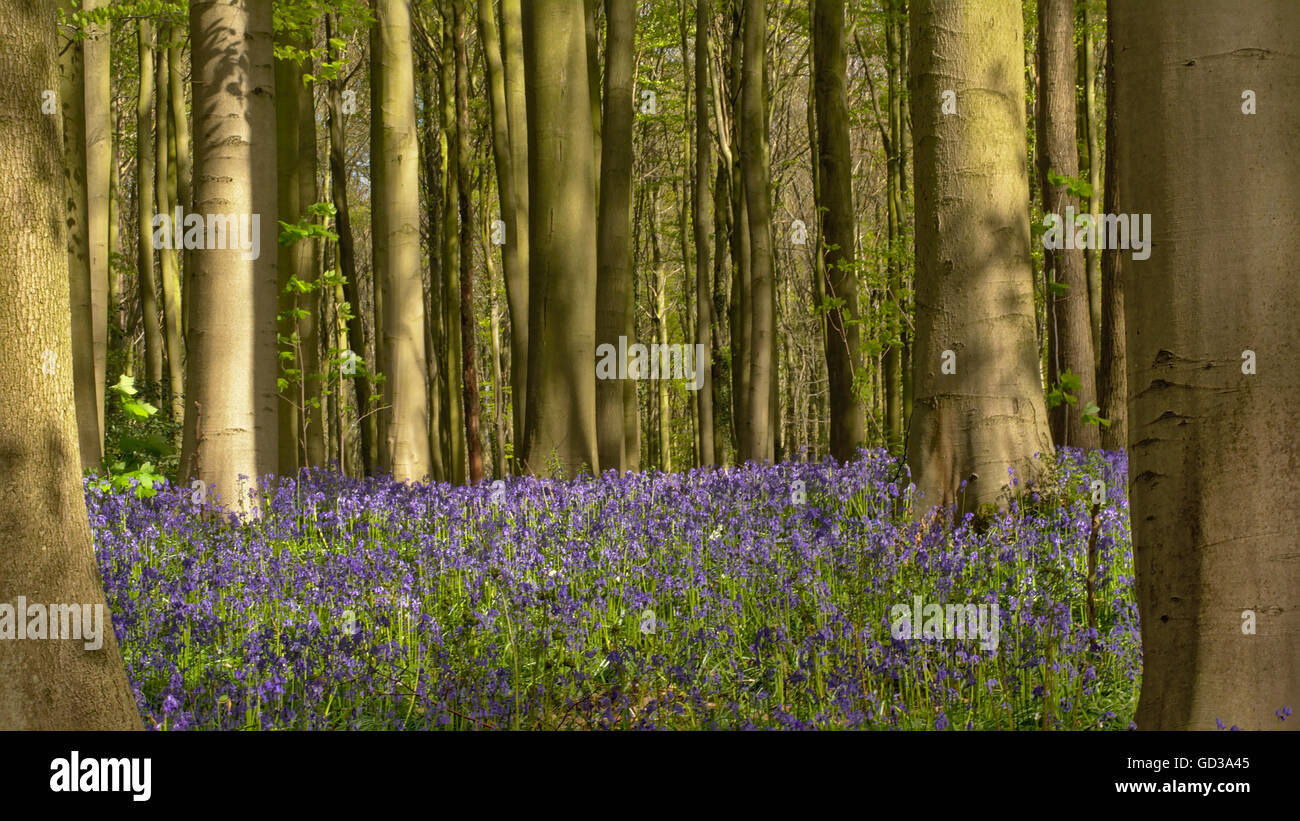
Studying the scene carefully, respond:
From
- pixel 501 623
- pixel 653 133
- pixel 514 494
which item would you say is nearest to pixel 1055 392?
pixel 514 494

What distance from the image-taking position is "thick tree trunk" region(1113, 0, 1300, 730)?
10.0 feet

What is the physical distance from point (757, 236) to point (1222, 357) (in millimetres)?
12097

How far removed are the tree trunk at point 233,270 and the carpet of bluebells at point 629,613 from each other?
550mm

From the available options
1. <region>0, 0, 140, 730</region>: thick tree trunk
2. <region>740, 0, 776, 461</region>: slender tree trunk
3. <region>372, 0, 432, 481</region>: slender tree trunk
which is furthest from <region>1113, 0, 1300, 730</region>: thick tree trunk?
<region>740, 0, 776, 461</region>: slender tree trunk

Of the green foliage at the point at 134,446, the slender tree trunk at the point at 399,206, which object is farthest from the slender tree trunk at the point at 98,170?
the slender tree trunk at the point at 399,206

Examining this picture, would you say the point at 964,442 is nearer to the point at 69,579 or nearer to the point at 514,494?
the point at 514,494

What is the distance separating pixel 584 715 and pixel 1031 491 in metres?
3.28

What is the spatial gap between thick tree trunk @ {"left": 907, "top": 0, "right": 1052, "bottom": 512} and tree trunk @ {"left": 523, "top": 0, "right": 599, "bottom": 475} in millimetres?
3870

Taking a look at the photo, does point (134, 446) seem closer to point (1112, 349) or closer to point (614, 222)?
point (614, 222)

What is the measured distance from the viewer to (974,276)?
6051mm

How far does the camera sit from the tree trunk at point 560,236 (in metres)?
9.41

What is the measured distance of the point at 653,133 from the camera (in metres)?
29.8

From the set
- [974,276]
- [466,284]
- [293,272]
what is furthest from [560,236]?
[466,284]

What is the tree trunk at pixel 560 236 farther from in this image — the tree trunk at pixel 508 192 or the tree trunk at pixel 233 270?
the tree trunk at pixel 508 192
